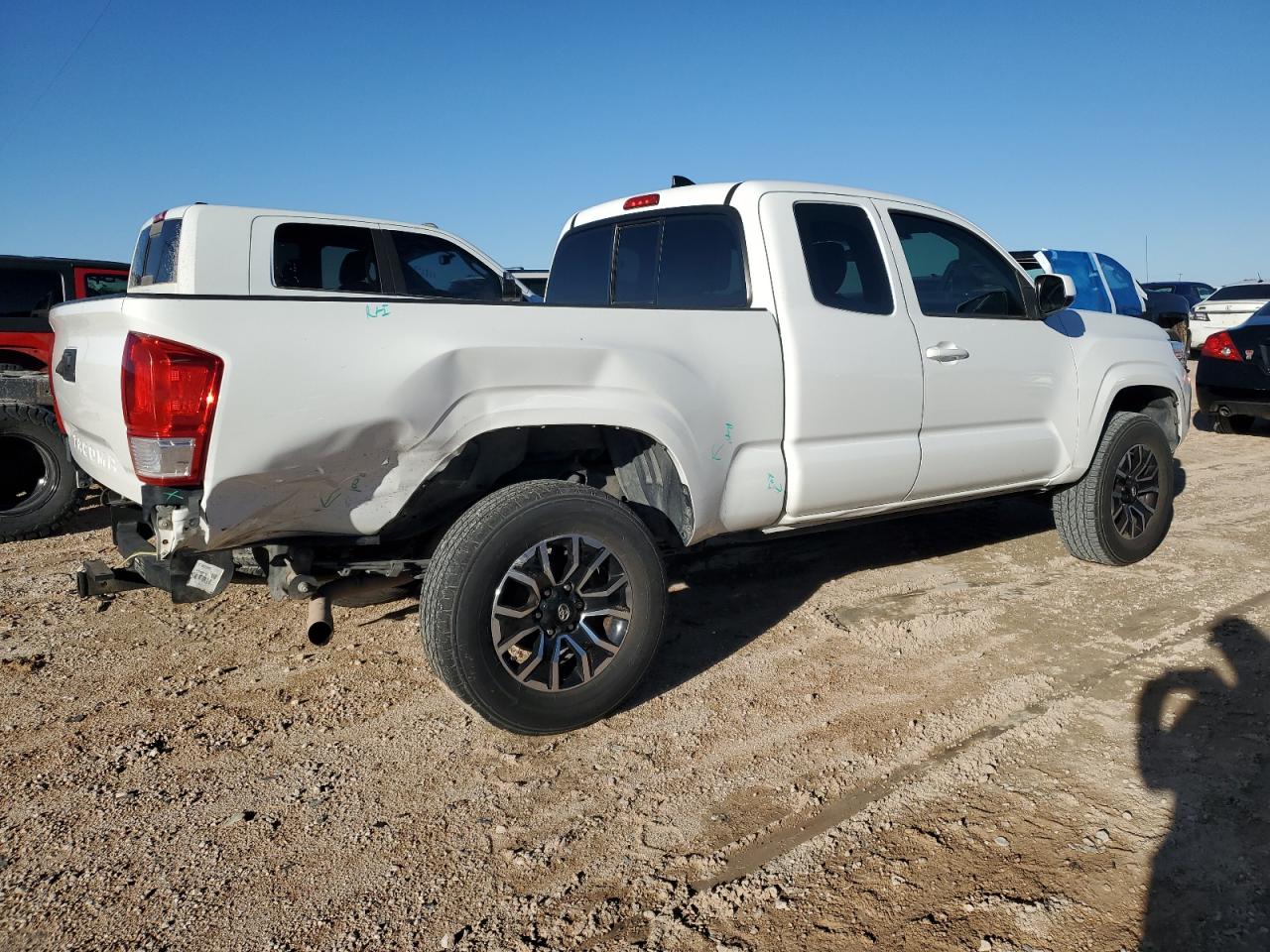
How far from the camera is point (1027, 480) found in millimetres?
4844

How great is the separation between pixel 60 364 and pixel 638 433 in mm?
2148

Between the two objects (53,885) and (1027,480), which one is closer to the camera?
(53,885)

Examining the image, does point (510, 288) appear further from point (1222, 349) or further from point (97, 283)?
point (1222, 349)

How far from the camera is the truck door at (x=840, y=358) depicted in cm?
376

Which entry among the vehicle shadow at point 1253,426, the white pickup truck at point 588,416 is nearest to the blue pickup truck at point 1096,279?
the vehicle shadow at point 1253,426

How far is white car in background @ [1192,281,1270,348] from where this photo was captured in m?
17.3

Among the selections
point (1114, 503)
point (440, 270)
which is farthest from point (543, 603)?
point (440, 270)

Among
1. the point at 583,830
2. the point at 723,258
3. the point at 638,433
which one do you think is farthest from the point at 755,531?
the point at 583,830

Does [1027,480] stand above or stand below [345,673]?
above

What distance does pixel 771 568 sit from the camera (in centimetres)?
524

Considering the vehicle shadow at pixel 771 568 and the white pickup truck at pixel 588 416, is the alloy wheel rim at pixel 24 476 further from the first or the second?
the vehicle shadow at pixel 771 568

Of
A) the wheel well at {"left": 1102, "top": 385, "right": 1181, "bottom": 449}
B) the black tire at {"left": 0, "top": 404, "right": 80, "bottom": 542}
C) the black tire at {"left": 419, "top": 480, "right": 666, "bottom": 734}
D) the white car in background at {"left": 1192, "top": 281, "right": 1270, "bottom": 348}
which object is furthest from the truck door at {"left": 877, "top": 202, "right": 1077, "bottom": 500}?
the white car in background at {"left": 1192, "top": 281, "right": 1270, "bottom": 348}

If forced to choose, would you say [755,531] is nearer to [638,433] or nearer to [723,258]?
[638,433]

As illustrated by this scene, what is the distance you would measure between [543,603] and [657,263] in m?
1.96
